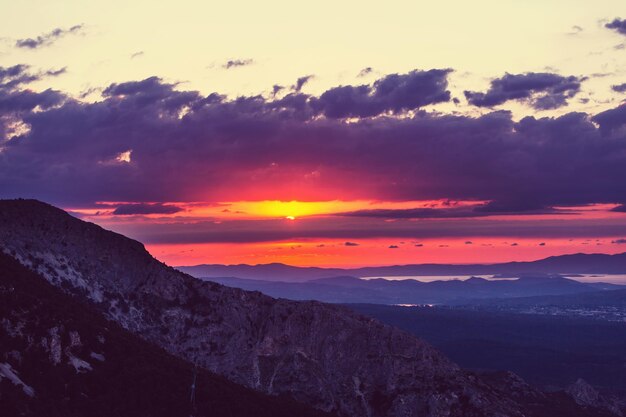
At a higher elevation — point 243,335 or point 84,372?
point 84,372

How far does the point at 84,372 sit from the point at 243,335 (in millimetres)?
68475

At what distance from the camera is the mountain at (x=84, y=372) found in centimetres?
11225

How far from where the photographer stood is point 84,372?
124 meters

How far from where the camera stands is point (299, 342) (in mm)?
191875

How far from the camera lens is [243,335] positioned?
191m

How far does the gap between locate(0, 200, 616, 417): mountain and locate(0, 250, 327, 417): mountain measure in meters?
23.2

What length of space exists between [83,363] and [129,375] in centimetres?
741

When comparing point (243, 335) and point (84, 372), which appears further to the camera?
point (243, 335)

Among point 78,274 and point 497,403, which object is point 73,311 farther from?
point 497,403

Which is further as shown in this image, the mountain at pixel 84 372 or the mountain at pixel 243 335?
the mountain at pixel 243 335

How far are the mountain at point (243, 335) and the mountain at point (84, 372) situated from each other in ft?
76.2

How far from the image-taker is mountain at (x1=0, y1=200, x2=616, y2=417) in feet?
585

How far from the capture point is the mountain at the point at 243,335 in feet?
585

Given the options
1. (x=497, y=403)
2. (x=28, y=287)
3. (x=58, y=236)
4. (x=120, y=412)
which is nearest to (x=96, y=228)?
(x=58, y=236)
